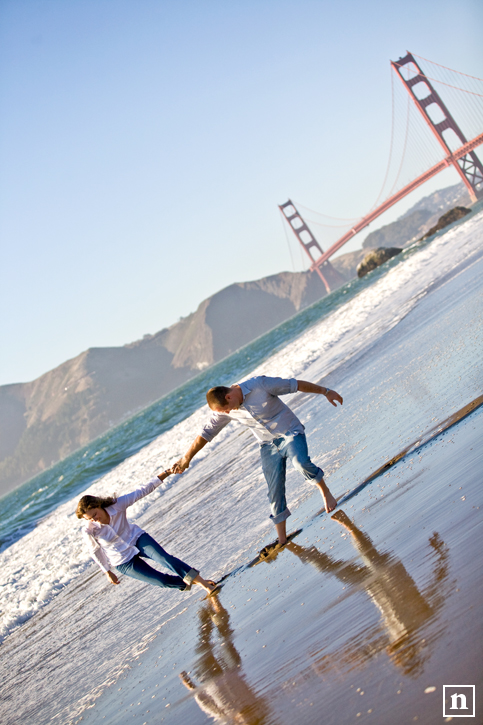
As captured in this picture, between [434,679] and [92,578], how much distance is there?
446 centimetres

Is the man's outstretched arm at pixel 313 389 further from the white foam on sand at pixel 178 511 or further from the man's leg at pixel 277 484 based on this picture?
the white foam on sand at pixel 178 511

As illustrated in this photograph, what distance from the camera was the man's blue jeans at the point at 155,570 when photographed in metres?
3.13

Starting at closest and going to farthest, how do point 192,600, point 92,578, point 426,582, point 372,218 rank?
1. point 426,582
2. point 192,600
3. point 92,578
4. point 372,218

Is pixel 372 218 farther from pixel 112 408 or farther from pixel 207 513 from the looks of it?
pixel 112 408

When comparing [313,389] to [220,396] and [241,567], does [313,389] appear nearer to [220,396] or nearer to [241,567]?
[220,396]

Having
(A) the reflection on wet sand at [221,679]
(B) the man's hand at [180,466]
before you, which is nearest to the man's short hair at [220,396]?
(B) the man's hand at [180,466]

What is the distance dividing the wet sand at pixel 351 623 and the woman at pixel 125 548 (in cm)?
18

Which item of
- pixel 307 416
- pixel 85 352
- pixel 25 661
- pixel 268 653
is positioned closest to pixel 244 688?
pixel 268 653

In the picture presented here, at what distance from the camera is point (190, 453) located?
10.3 feet

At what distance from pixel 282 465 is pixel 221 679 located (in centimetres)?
122

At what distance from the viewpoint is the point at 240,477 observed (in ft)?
17.5

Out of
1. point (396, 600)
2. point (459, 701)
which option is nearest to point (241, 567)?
point (396, 600)

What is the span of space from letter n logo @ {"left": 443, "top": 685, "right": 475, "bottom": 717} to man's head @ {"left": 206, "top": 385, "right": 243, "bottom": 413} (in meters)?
1.74

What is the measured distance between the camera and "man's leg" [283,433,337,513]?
9.92 ft
